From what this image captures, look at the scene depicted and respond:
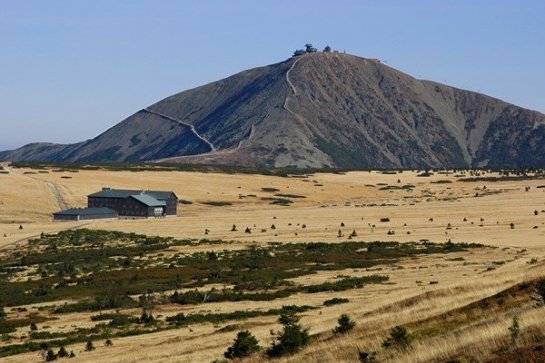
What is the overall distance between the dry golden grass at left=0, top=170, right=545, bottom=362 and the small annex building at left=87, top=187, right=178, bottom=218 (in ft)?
16.4

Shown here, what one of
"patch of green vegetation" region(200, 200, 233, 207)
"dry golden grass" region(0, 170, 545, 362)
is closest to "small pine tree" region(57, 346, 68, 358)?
"dry golden grass" region(0, 170, 545, 362)

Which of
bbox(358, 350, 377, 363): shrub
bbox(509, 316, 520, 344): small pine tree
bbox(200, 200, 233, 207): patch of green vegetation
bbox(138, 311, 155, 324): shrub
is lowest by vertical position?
bbox(138, 311, 155, 324): shrub

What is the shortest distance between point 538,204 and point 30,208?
280 feet

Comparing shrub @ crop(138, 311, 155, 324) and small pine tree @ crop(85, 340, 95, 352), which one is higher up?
small pine tree @ crop(85, 340, 95, 352)

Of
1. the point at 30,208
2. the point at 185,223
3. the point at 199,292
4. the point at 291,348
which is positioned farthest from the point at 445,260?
the point at 30,208

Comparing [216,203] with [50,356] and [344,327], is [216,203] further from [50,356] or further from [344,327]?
[344,327]

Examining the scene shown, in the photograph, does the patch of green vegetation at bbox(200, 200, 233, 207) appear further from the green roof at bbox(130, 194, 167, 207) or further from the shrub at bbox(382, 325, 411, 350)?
the shrub at bbox(382, 325, 411, 350)

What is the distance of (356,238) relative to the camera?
312 feet

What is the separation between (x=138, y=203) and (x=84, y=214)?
8.87 meters

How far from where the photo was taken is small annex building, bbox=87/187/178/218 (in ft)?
458

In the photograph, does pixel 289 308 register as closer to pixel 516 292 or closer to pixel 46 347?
pixel 46 347

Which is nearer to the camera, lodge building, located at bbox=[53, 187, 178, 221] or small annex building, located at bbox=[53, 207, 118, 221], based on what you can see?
small annex building, located at bbox=[53, 207, 118, 221]

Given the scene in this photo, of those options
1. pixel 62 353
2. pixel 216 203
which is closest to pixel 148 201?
pixel 216 203

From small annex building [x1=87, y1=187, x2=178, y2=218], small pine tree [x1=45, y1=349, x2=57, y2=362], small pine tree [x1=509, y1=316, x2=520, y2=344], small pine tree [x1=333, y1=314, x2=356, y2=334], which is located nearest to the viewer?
small pine tree [x1=509, y1=316, x2=520, y2=344]
